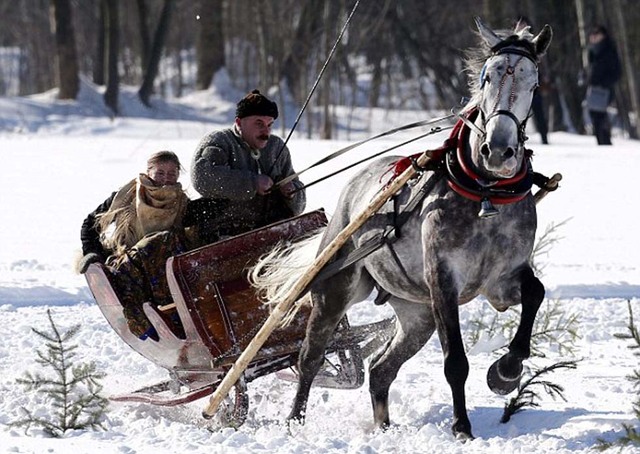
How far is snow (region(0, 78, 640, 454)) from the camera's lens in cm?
488

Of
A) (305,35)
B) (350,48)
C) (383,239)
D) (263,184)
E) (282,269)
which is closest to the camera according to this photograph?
(383,239)

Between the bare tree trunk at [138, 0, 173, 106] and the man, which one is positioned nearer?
the man

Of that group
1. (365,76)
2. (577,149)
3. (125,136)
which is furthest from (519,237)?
(365,76)

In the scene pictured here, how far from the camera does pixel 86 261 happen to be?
605 centimetres

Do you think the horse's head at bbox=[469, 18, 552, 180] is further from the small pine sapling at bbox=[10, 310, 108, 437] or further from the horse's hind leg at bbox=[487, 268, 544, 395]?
the small pine sapling at bbox=[10, 310, 108, 437]

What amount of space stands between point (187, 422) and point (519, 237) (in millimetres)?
1911

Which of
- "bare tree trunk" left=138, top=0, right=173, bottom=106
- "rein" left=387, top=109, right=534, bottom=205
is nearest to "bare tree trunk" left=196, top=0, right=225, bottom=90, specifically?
"bare tree trunk" left=138, top=0, right=173, bottom=106

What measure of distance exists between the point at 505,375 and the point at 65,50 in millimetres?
18761

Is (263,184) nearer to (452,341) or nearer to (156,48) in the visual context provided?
(452,341)

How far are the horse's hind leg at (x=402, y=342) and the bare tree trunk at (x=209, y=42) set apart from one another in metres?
18.5

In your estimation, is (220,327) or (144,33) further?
(144,33)

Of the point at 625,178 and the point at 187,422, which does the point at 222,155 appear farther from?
the point at 625,178

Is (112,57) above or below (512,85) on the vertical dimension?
below

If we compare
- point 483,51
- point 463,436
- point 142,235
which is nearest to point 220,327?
point 142,235
